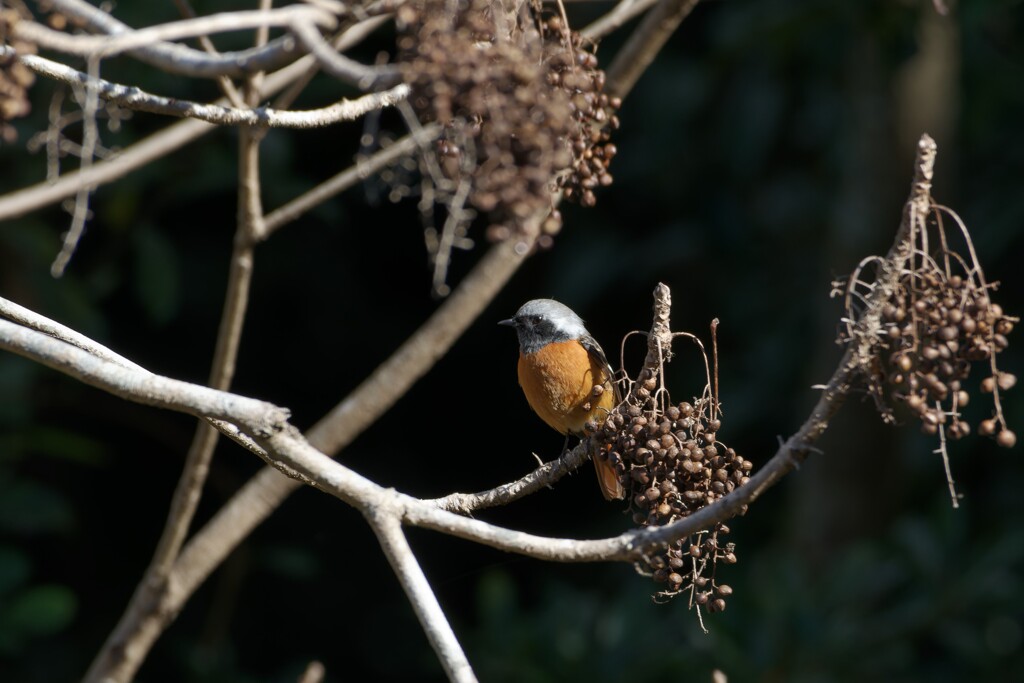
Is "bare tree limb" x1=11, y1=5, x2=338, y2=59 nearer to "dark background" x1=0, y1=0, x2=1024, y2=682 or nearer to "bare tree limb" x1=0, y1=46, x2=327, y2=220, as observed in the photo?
"bare tree limb" x1=0, y1=46, x2=327, y2=220

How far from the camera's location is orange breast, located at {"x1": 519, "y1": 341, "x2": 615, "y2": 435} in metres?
4.50

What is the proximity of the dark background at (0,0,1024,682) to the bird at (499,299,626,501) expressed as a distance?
3.80 ft

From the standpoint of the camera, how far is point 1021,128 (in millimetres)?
7172

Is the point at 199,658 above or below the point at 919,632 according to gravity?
above

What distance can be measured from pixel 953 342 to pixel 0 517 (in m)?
4.74

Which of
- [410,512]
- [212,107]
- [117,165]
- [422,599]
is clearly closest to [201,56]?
[212,107]

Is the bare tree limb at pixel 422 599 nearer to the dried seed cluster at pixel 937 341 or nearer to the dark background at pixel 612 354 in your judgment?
the dried seed cluster at pixel 937 341

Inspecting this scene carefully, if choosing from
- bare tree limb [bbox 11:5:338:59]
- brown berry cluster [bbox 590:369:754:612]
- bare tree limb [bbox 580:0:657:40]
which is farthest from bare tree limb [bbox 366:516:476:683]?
bare tree limb [bbox 580:0:657:40]

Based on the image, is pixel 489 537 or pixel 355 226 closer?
pixel 489 537

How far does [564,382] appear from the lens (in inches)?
179

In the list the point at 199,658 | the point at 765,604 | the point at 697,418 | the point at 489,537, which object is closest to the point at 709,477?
the point at 697,418

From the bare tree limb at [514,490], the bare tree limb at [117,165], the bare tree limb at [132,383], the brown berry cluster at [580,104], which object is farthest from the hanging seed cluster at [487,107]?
the bare tree limb at [117,165]

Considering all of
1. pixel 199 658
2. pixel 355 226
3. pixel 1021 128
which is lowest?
pixel 199 658

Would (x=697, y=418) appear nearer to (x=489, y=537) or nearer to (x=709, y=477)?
(x=709, y=477)
